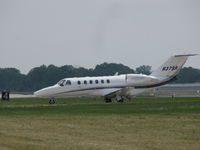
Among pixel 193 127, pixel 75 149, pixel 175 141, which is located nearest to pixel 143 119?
pixel 193 127

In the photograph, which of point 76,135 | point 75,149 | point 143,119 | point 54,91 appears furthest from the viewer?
point 54,91

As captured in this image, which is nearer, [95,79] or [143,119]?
[143,119]

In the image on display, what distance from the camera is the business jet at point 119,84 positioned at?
211 feet

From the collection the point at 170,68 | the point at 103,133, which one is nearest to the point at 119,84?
the point at 170,68

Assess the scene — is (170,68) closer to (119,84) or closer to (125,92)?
(125,92)

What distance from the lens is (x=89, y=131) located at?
26094 mm

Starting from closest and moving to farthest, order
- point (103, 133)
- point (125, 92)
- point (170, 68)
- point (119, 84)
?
point (103, 133) → point (125, 92) → point (119, 84) → point (170, 68)

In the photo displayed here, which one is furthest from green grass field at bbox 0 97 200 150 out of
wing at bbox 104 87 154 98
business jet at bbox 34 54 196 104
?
business jet at bbox 34 54 196 104

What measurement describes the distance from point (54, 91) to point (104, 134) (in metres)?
40.6

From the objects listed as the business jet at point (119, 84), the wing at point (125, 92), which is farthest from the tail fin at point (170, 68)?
the wing at point (125, 92)

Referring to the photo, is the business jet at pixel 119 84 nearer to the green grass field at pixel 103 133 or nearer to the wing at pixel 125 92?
the wing at pixel 125 92

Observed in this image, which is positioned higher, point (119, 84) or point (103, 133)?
point (119, 84)

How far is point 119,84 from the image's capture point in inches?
2544

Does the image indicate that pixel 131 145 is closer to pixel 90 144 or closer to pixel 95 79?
pixel 90 144
